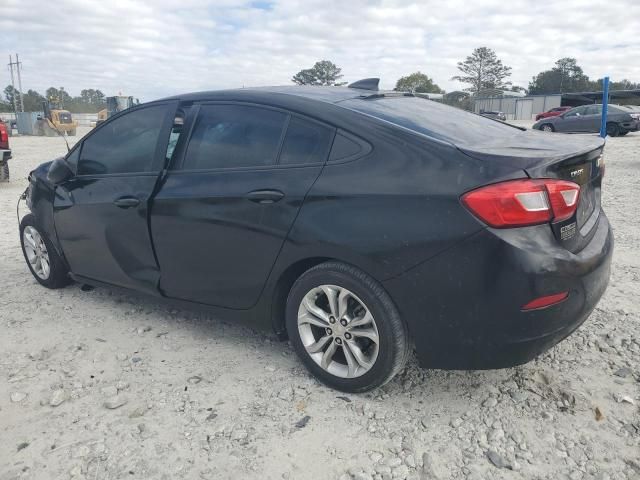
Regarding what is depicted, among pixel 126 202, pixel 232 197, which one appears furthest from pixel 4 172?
pixel 232 197

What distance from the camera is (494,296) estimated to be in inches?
92.2

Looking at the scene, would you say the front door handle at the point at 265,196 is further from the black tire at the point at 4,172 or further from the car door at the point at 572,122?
the car door at the point at 572,122

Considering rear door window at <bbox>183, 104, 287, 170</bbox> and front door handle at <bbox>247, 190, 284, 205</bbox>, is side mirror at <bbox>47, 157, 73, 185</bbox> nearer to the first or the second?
rear door window at <bbox>183, 104, 287, 170</bbox>

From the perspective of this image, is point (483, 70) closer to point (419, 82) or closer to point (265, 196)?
point (419, 82)

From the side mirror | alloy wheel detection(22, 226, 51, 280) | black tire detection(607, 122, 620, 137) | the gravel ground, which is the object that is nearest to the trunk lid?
the gravel ground

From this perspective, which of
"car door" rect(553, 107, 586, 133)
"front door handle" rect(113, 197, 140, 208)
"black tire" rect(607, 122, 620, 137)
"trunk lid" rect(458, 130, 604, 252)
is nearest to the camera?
"trunk lid" rect(458, 130, 604, 252)

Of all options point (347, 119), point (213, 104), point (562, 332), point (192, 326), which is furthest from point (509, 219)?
point (192, 326)

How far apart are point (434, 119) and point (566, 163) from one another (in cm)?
77

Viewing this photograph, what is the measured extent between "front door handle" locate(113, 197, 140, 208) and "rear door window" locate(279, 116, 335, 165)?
1.10m

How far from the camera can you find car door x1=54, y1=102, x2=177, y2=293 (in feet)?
11.5

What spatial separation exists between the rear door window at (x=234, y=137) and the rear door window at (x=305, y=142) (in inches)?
2.6

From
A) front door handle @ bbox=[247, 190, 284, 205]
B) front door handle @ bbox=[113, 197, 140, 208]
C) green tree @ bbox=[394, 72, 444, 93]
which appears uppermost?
green tree @ bbox=[394, 72, 444, 93]

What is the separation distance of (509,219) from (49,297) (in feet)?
12.1

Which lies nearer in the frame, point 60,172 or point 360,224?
point 360,224
